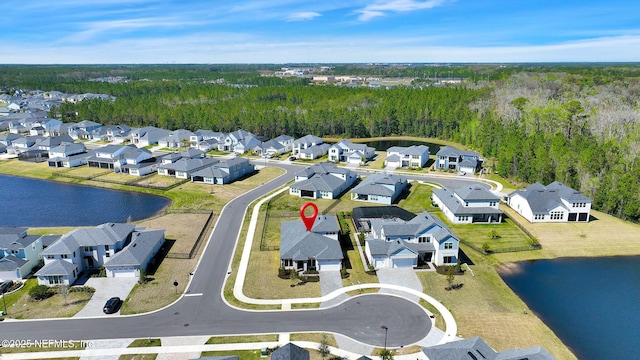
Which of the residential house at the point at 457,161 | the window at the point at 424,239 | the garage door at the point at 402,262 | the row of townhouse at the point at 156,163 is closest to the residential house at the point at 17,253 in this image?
the row of townhouse at the point at 156,163

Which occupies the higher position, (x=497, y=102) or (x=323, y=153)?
(x=497, y=102)

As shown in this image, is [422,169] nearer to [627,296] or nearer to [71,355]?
[627,296]

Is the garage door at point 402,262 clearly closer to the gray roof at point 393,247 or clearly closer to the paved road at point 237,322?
the gray roof at point 393,247

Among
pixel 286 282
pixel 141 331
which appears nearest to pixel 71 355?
pixel 141 331

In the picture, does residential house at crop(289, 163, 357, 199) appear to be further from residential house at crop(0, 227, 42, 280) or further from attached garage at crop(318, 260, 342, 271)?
residential house at crop(0, 227, 42, 280)

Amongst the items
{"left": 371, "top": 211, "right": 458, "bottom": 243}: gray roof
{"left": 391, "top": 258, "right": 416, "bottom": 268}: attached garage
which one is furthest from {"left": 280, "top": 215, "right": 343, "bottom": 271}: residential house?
{"left": 371, "top": 211, "right": 458, "bottom": 243}: gray roof

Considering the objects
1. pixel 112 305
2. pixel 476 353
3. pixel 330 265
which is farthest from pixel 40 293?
pixel 476 353

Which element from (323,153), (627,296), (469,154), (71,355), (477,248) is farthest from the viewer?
(323,153)
